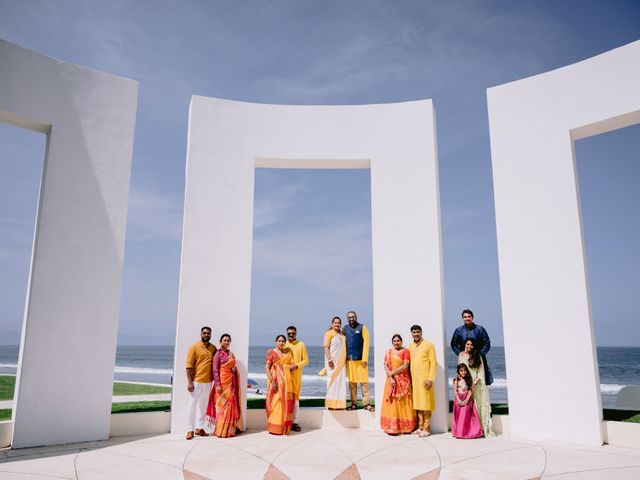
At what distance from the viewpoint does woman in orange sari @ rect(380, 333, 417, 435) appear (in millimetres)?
5707

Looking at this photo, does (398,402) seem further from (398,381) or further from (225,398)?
(225,398)

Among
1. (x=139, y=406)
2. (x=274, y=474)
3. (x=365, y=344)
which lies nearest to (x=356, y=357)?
(x=365, y=344)

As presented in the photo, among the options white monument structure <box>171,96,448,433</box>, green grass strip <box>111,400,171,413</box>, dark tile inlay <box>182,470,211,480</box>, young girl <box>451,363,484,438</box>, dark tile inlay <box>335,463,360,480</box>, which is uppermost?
white monument structure <box>171,96,448,433</box>

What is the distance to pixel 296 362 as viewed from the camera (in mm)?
6082

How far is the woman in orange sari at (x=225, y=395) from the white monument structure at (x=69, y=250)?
1170 mm

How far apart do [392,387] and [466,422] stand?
35.7 inches

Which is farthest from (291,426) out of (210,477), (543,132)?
(543,132)

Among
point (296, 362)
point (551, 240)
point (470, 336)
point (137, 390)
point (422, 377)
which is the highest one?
point (551, 240)

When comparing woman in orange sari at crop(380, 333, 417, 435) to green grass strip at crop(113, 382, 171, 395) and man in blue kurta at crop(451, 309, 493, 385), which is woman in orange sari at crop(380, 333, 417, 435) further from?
green grass strip at crop(113, 382, 171, 395)

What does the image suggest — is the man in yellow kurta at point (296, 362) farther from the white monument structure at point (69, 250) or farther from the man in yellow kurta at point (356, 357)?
the white monument structure at point (69, 250)

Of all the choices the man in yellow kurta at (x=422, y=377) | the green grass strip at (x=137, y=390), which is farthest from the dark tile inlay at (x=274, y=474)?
the green grass strip at (x=137, y=390)

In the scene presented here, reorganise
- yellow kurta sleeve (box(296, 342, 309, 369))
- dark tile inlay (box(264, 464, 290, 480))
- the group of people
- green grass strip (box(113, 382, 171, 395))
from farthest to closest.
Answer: green grass strip (box(113, 382, 171, 395))
yellow kurta sleeve (box(296, 342, 309, 369))
the group of people
dark tile inlay (box(264, 464, 290, 480))

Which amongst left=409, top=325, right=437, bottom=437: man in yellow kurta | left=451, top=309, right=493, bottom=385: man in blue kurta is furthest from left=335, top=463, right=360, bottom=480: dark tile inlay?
left=451, top=309, right=493, bottom=385: man in blue kurta

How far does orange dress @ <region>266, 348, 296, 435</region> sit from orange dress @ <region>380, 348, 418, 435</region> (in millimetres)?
1138
